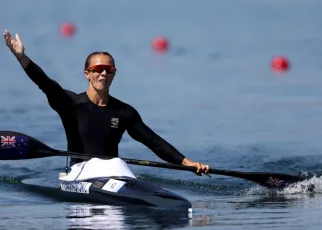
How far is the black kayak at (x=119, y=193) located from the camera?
36.8 feet

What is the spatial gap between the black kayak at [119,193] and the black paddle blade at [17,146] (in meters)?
0.46

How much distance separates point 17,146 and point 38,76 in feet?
2.80

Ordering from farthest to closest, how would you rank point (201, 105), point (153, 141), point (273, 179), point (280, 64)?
point (280, 64)
point (201, 105)
point (273, 179)
point (153, 141)

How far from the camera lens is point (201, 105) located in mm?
27047

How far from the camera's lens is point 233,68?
3475cm

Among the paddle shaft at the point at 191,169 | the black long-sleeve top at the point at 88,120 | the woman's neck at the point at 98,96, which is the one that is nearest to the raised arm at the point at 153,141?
the black long-sleeve top at the point at 88,120

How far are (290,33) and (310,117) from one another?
20.2 m

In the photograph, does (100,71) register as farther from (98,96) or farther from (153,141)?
(153,141)

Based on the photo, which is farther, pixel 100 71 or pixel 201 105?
pixel 201 105

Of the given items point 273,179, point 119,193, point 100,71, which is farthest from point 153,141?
point 273,179

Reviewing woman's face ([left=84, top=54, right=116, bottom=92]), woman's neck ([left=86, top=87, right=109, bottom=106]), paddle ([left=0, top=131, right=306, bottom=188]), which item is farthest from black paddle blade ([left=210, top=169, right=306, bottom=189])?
woman's face ([left=84, top=54, right=116, bottom=92])

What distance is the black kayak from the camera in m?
11.2

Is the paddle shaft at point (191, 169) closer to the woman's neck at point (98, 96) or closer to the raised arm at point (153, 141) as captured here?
the raised arm at point (153, 141)

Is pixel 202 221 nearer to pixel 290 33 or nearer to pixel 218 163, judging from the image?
pixel 218 163
